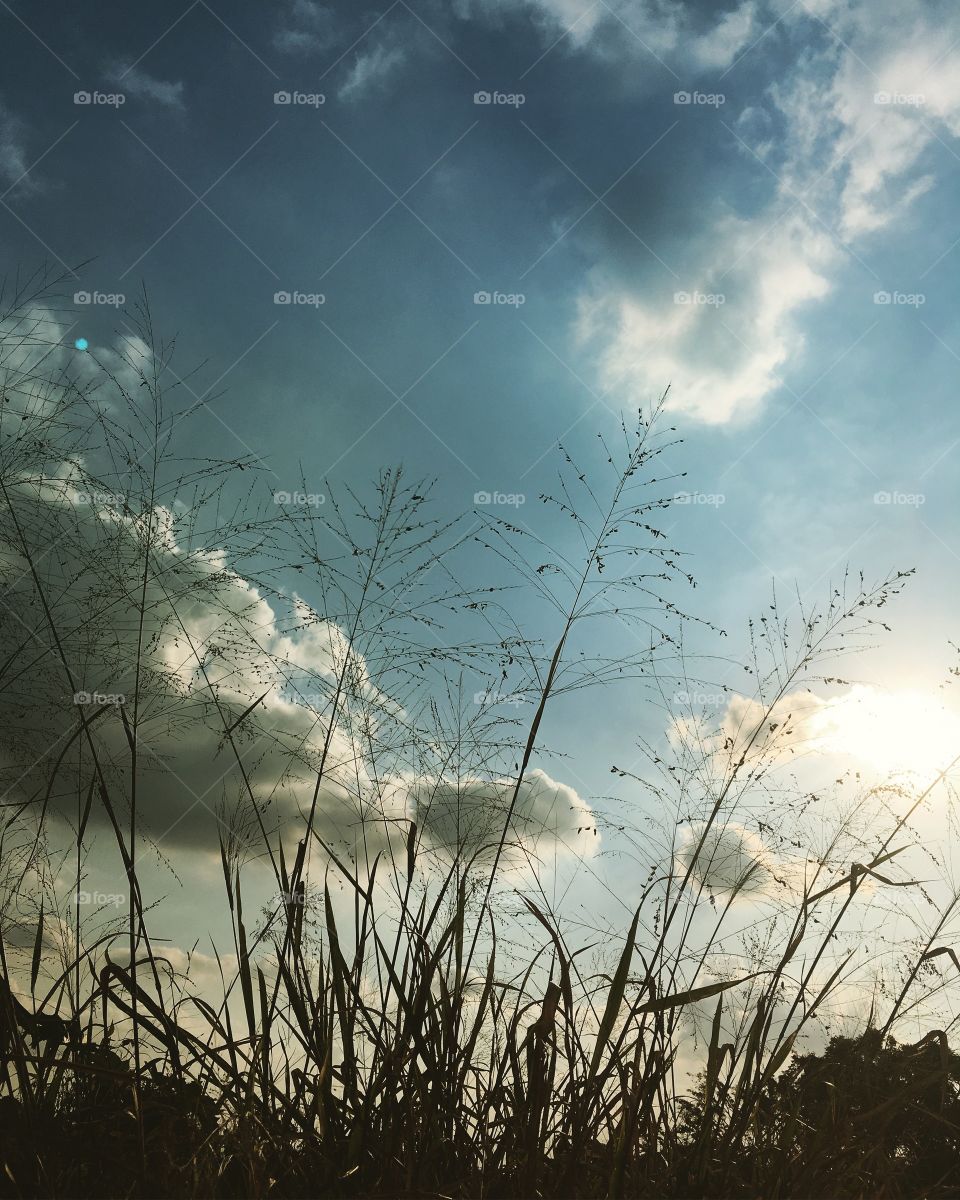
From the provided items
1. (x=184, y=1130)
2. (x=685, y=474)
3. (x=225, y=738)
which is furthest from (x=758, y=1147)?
(x=685, y=474)

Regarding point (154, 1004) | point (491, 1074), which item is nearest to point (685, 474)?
point (491, 1074)

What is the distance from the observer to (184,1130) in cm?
187

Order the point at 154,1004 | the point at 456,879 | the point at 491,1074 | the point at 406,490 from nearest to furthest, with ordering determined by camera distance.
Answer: the point at 154,1004 < the point at 491,1074 < the point at 456,879 < the point at 406,490

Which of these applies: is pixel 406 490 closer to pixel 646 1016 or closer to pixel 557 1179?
pixel 646 1016

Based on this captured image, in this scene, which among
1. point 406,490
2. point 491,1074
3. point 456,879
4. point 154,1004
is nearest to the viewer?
point 154,1004

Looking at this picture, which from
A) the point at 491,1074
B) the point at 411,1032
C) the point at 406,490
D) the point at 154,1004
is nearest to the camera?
the point at 154,1004

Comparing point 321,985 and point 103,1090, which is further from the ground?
point 321,985

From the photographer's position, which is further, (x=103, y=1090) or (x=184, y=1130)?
(x=103, y=1090)

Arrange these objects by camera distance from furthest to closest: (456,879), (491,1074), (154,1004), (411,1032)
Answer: (456,879)
(491,1074)
(411,1032)
(154,1004)

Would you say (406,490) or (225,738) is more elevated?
(406,490)

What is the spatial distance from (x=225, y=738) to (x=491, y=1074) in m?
1.07

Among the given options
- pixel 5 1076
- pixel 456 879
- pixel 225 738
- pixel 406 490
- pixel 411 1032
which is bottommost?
pixel 5 1076

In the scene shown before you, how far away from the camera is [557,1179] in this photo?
1754 mm

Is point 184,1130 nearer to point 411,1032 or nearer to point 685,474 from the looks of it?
point 411,1032
